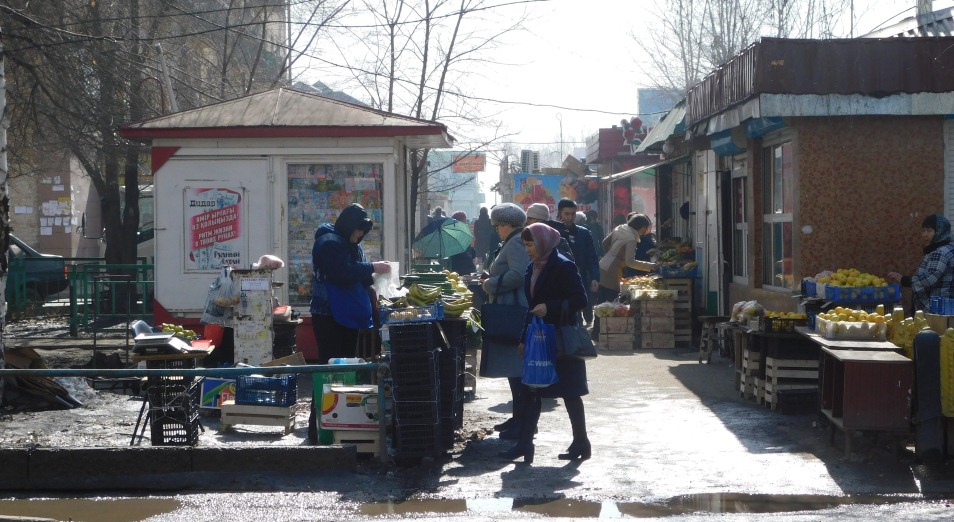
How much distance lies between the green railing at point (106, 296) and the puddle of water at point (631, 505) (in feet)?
31.2

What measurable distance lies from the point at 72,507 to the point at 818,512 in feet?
15.7

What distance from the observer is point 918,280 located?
10.5 m

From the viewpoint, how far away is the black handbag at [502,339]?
8.75 meters

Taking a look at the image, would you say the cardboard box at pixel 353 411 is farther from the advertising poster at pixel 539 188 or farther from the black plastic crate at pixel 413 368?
the advertising poster at pixel 539 188

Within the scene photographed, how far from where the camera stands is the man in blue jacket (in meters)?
13.9

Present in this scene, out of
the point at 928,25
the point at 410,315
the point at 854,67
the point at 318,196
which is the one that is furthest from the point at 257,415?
the point at 928,25

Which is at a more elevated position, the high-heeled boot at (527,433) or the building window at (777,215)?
the building window at (777,215)

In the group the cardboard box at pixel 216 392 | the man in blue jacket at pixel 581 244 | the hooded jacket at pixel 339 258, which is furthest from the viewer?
the man in blue jacket at pixel 581 244

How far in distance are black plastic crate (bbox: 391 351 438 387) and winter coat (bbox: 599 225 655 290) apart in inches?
363

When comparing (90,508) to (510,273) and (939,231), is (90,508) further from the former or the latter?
(939,231)

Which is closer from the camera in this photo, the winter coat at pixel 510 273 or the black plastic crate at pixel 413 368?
the black plastic crate at pixel 413 368

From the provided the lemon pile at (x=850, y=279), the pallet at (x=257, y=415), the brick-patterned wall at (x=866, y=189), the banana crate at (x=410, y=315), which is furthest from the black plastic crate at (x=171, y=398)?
the brick-patterned wall at (x=866, y=189)

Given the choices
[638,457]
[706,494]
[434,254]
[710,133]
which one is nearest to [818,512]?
[706,494]

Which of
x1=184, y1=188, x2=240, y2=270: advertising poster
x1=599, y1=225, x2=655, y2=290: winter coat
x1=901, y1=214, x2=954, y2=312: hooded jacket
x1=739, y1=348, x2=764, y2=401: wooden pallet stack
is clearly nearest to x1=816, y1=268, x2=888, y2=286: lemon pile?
x1=901, y1=214, x2=954, y2=312: hooded jacket
